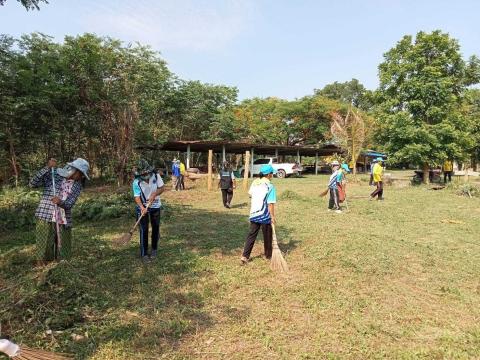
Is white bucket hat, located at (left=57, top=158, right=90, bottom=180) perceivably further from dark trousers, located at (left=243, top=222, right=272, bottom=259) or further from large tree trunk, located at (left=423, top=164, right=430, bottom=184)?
large tree trunk, located at (left=423, top=164, right=430, bottom=184)

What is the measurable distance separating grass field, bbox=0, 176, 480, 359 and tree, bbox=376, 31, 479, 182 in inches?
543

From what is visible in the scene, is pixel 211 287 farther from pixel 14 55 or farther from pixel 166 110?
pixel 166 110

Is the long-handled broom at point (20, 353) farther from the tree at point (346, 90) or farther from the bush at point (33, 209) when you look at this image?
the tree at point (346, 90)

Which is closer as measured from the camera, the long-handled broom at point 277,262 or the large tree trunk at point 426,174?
the long-handled broom at point 277,262

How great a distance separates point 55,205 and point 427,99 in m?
20.4

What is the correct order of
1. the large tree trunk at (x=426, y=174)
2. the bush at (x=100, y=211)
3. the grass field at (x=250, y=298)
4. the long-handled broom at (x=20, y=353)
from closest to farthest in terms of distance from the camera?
the long-handled broom at (x=20, y=353)
the grass field at (x=250, y=298)
the bush at (x=100, y=211)
the large tree trunk at (x=426, y=174)

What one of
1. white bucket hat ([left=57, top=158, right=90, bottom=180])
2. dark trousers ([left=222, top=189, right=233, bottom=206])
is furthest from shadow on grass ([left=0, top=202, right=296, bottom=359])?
dark trousers ([left=222, top=189, right=233, bottom=206])

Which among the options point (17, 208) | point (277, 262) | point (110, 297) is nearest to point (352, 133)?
point (17, 208)

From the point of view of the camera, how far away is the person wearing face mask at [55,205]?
523cm

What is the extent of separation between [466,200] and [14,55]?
49.6 ft

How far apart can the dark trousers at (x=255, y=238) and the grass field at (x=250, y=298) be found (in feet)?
0.77

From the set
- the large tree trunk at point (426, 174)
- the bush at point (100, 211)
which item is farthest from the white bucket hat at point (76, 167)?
the large tree trunk at point (426, 174)

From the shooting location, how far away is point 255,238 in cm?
611

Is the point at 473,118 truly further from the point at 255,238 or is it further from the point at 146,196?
the point at 146,196
